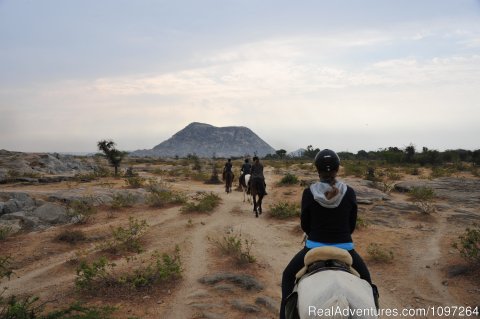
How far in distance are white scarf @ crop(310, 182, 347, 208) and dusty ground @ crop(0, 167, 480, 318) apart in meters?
3.00

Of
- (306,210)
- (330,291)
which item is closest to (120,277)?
(306,210)

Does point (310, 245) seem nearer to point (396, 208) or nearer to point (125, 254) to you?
point (125, 254)

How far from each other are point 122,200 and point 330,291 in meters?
13.1

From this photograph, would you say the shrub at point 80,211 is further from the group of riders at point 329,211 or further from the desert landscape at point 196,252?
the group of riders at point 329,211

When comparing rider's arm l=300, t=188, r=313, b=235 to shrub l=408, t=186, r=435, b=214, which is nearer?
rider's arm l=300, t=188, r=313, b=235

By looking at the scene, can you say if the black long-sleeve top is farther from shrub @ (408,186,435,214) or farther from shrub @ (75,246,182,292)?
shrub @ (408,186,435,214)

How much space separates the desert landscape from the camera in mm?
6219

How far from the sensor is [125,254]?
859cm

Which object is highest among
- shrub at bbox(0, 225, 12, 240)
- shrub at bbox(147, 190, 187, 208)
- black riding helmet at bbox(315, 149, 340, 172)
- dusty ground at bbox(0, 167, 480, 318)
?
black riding helmet at bbox(315, 149, 340, 172)

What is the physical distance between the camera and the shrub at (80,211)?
1191cm

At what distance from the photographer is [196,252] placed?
881 cm

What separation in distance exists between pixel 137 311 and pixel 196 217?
6932 mm

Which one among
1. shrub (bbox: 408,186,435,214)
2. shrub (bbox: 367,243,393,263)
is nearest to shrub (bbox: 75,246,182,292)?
shrub (bbox: 367,243,393,263)

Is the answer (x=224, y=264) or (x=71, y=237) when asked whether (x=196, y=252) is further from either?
(x=71, y=237)
